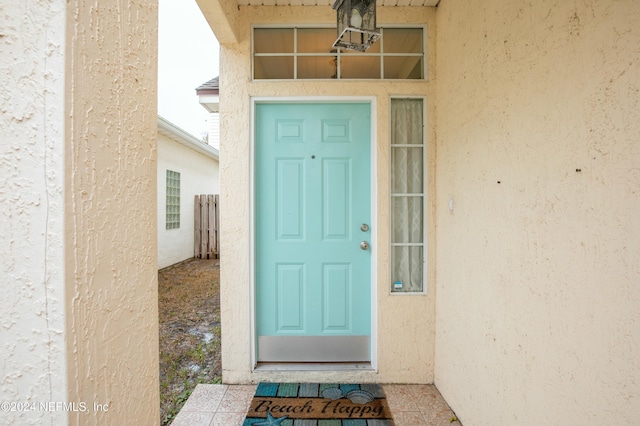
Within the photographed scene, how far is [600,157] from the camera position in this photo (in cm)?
113

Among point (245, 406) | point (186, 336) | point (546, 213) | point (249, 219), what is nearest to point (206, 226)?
point (186, 336)

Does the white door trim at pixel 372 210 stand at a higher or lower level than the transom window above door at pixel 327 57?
lower

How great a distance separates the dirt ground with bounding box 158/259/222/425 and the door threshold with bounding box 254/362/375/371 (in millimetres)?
444

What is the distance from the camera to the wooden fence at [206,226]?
786 centimetres

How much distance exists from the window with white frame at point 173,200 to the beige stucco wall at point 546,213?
20.6 ft

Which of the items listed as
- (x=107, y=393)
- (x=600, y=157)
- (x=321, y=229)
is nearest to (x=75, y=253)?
(x=107, y=393)

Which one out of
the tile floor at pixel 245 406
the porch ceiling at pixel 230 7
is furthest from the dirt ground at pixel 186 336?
the porch ceiling at pixel 230 7

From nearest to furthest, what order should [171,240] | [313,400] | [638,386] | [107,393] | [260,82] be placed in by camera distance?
[107,393]
[638,386]
[313,400]
[260,82]
[171,240]

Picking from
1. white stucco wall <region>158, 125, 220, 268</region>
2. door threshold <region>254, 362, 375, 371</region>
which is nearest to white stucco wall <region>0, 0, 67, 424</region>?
door threshold <region>254, 362, 375, 371</region>

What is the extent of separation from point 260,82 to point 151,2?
1903 millimetres

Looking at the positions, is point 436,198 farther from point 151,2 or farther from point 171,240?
point 171,240

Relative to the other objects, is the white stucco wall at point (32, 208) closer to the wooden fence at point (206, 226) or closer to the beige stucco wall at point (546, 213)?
the beige stucco wall at point (546, 213)

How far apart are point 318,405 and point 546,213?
204cm

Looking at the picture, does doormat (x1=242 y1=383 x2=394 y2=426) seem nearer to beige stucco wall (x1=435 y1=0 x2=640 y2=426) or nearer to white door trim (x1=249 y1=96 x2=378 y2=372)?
white door trim (x1=249 y1=96 x2=378 y2=372)
